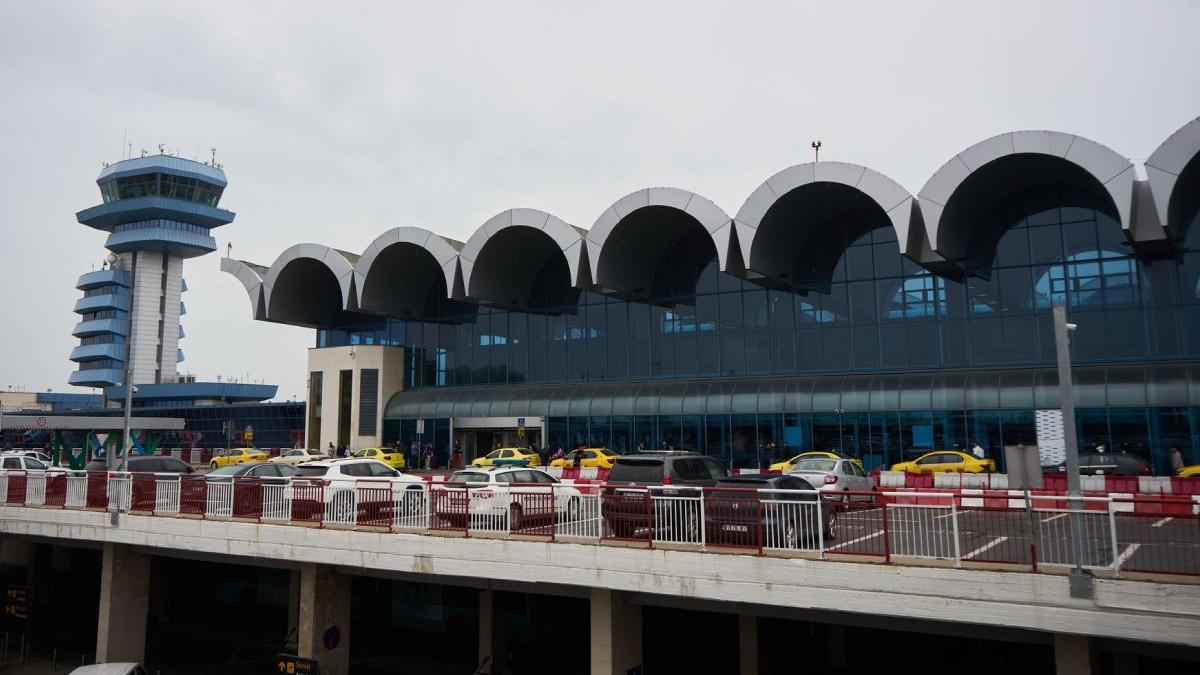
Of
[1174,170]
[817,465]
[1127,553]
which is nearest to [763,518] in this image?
[1127,553]

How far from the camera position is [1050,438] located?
31.8 m

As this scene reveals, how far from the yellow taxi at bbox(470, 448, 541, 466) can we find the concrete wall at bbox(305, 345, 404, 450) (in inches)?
449

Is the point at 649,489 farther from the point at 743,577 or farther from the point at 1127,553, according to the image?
the point at 1127,553

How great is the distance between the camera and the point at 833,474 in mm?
25219

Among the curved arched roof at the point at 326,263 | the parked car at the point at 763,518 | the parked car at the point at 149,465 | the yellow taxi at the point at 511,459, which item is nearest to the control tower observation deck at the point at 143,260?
the curved arched roof at the point at 326,263

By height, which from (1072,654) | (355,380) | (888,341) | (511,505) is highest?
(888,341)

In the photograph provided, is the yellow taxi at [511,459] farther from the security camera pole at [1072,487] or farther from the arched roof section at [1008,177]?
the security camera pole at [1072,487]

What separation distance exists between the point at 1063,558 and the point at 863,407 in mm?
22874

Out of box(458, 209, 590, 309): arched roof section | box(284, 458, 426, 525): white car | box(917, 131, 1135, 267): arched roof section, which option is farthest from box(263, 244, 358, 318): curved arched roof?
box(917, 131, 1135, 267): arched roof section

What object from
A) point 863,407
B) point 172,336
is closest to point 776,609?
point 863,407

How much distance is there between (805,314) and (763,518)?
80.9ft

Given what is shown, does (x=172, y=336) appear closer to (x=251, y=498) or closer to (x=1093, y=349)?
(x=251, y=498)

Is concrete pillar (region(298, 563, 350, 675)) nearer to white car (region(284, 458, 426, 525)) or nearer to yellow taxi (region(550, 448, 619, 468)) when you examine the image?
white car (region(284, 458, 426, 525))

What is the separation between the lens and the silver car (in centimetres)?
2498
